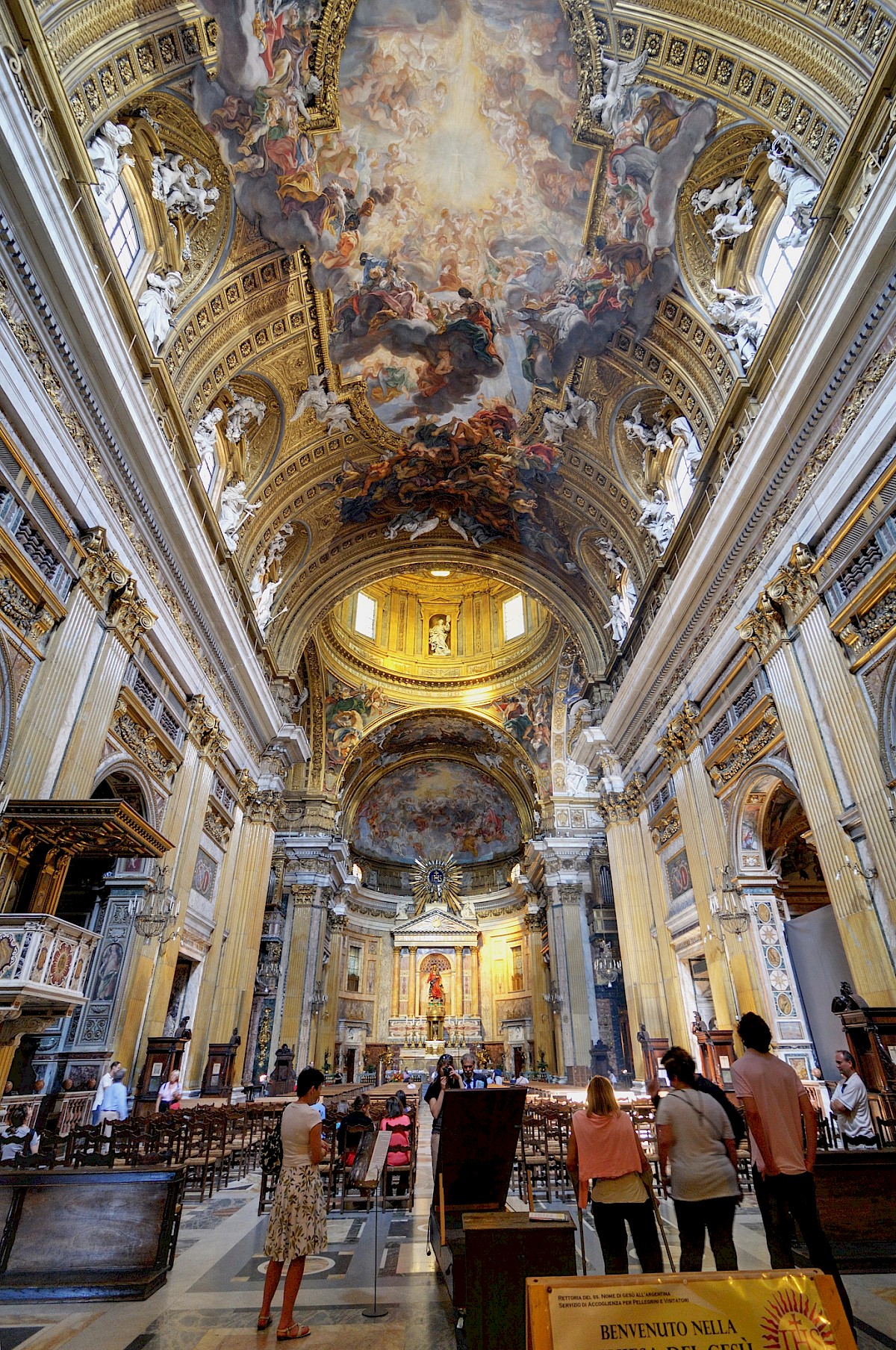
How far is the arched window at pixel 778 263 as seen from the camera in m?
9.82

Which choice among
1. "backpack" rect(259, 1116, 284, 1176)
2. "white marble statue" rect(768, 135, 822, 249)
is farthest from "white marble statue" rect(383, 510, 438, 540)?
"backpack" rect(259, 1116, 284, 1176)

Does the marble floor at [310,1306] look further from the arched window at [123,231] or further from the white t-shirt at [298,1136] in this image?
the arched window at [123,231]

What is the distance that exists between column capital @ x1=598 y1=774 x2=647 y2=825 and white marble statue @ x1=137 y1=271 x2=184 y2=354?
12.8 meters

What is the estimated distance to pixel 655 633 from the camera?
1396 centimetres

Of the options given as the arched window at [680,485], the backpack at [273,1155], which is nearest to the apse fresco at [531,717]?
the arched window at [680,485]

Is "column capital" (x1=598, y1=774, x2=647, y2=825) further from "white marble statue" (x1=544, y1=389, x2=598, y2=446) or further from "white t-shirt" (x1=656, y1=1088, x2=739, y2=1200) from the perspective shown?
"white t-shirt" (x1=656, y1=1088, x2=739, y2=1200)

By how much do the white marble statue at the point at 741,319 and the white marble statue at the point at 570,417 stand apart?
3586mm

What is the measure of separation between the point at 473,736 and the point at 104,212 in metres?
22.8

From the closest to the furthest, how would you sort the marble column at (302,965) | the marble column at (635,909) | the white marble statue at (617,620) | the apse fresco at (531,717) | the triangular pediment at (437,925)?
the marble column at (635,909) < the white marble statue at (617,620) < the marble column at (302,965) < the apse fresco at (531,717) < the triangular pediment at (437,925)

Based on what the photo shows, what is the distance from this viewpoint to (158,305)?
10.5 metres

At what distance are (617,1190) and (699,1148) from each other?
0.44 meters

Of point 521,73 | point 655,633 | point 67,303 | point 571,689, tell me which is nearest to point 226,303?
point 67,303

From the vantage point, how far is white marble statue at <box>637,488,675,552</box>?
1391 centimetres

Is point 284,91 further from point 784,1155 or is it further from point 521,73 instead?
point 784,1155
